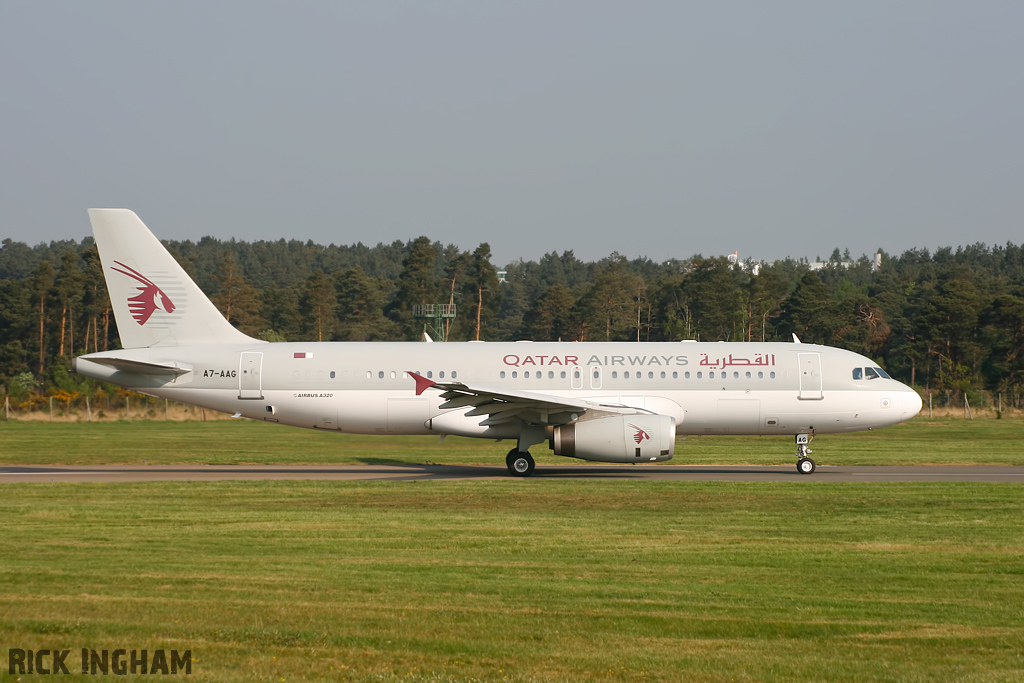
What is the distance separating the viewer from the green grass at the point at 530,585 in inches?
364

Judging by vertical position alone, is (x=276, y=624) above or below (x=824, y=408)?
below

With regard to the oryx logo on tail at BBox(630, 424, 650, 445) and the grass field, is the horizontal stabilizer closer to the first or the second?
the grass field

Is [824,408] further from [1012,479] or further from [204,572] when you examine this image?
[204,572]

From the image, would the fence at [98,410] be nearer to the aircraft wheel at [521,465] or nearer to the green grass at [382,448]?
the green grass at [382,448]

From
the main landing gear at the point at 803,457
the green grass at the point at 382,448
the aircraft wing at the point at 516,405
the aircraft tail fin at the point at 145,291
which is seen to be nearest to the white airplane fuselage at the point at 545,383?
the main landing gear at the point at 803,457

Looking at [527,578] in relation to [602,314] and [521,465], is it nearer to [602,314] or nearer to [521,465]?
[521,465]

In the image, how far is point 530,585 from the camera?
12453 millimetres

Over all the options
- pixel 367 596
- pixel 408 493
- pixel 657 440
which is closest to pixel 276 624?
pixel 367 596

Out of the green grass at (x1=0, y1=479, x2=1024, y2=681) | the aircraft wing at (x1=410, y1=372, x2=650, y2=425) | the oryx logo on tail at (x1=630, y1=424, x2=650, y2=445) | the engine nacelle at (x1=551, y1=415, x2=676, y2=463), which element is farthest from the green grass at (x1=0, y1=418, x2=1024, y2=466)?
the green grass at (x1=0, y1=479, x2=1024, y2=681)

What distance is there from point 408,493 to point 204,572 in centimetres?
927

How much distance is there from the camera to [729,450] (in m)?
35.8

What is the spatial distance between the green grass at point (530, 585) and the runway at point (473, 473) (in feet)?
16.0

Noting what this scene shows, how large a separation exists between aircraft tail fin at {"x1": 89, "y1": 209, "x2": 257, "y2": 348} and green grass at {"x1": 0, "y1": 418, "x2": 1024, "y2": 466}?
499 centimetres

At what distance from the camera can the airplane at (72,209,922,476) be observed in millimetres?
27484
